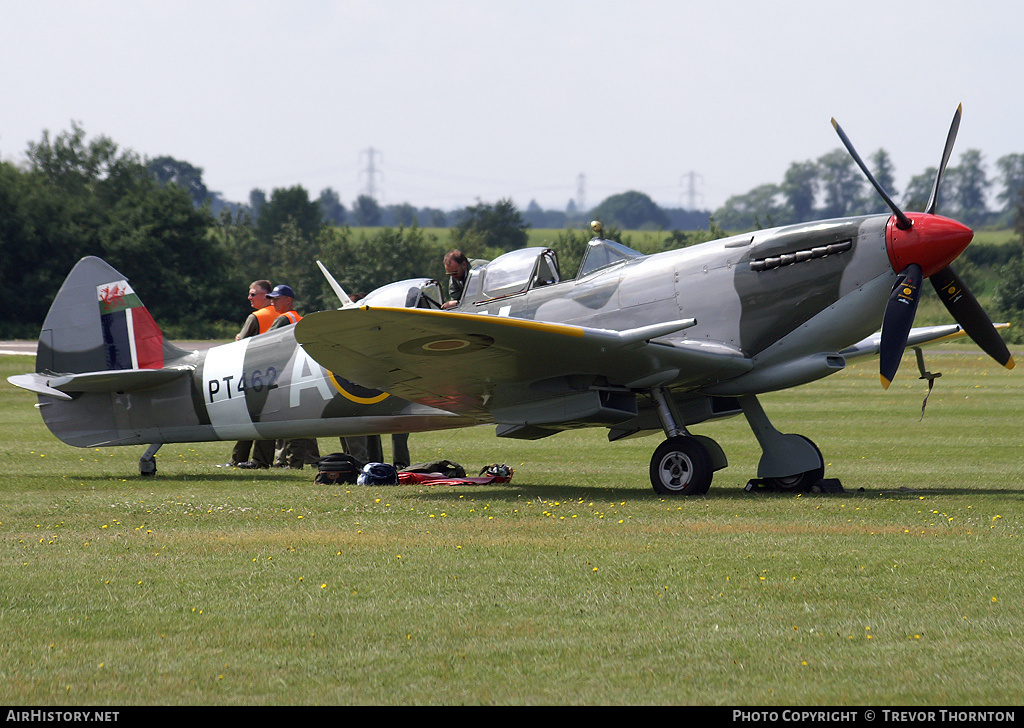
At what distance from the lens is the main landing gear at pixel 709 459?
998cm

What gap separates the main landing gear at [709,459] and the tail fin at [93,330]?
648 cm

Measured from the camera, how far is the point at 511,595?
5672 mm

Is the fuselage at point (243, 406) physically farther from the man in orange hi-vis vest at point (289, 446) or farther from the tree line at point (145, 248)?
the tree line at point (145, 248)

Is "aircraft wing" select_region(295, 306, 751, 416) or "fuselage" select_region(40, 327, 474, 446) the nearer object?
"aircraft wing" select_region(295, 306, 751, 416)

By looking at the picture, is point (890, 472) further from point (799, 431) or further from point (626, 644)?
point (626, 644)

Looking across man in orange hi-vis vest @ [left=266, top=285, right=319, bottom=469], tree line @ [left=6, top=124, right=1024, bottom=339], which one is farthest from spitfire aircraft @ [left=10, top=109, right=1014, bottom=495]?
tree line @ [left=6, top=124, right=1024, bottom=339]

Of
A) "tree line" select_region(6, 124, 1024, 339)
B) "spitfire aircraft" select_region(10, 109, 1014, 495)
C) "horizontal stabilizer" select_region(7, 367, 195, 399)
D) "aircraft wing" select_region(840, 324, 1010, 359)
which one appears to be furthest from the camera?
"tree line" select_region(6, 124, 1024, 339)

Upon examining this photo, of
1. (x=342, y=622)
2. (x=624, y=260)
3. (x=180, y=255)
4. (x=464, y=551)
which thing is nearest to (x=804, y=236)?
(x=624, y=260)

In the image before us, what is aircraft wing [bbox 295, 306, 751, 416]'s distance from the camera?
906 centimetres

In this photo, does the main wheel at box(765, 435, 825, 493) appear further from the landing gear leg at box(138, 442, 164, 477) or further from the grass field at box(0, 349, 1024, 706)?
the landing gear leg at box(138, 442, 164, 477)

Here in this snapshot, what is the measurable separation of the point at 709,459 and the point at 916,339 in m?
3.57

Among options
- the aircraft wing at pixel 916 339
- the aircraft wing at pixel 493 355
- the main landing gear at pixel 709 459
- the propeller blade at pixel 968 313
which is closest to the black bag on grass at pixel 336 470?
the aircraft wing at pixel 493 355

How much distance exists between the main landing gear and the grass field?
0.32 meters

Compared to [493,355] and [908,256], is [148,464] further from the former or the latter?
[908,256]
